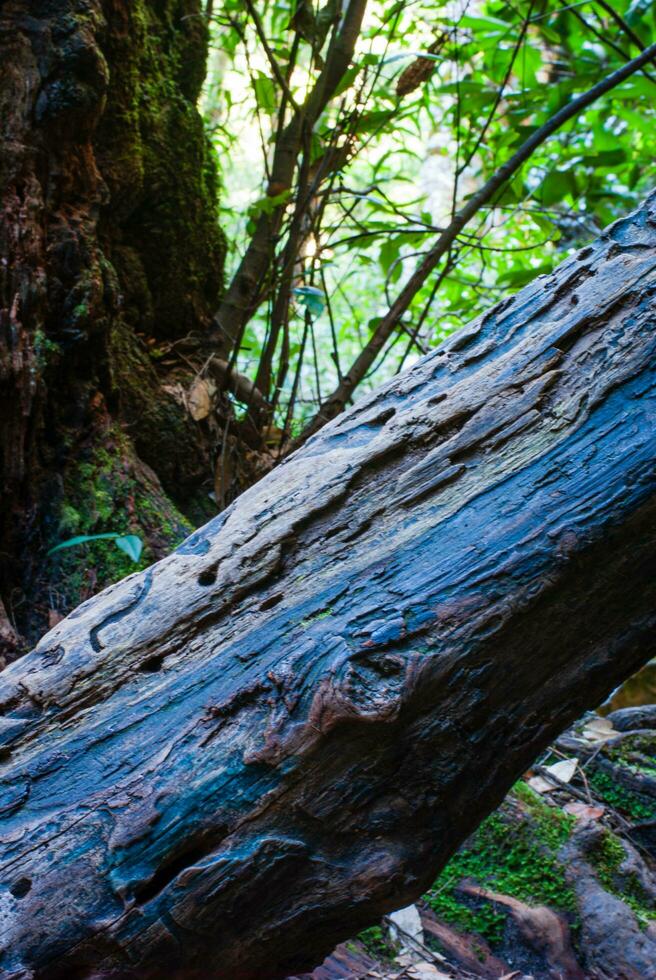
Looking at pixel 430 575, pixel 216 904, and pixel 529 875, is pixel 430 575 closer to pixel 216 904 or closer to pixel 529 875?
pixel 216 904

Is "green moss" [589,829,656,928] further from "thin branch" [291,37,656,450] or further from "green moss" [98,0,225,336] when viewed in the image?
"green moss" [98,0,225,336]

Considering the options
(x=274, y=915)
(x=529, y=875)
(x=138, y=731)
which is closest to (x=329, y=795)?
(x=274, y=915)

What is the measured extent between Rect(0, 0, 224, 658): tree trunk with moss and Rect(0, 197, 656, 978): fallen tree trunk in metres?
0.76

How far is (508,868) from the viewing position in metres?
2.11

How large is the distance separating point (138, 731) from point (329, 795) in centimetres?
33

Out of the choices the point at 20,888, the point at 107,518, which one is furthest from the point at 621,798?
the point at 20,888

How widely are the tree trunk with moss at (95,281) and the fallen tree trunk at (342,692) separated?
0.76 m

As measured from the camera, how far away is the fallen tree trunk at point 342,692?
3.63ft

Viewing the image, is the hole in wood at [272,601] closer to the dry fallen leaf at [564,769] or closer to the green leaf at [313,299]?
the green leaf at [313,299]

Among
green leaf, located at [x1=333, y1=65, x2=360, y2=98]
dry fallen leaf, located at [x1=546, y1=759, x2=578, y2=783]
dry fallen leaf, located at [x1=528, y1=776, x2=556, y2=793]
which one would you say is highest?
green leaf, located at [x1=333, y1=65, x2=360, y2=98]

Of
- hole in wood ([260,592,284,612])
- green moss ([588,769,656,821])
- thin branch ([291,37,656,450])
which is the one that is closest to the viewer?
hole in wood ([260,592,284,612])

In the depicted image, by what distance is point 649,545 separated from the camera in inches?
46.0

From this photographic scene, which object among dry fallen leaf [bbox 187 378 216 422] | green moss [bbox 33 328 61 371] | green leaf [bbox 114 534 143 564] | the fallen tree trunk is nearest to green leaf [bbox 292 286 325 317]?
dry fallen leaf [bbox 187 378 216 422]

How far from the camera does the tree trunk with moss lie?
193 centimetres
